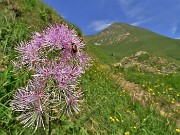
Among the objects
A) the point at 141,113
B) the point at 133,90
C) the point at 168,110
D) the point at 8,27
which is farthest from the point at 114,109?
the point at 133,90

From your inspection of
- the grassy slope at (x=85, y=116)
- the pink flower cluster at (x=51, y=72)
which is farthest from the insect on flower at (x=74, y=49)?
the grassy slope at (x=85, y=116)

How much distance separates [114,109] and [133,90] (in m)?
7.84

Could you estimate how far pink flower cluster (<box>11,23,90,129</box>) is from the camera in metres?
2.92

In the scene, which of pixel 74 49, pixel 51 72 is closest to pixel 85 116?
pixel 74 49

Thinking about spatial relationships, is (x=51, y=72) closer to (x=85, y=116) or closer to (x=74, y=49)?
(x=74, y=49)

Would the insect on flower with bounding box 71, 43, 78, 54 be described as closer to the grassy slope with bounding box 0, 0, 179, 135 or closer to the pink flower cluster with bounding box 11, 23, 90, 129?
the pink flower cluster with bounding box 11, 23, 90, 129

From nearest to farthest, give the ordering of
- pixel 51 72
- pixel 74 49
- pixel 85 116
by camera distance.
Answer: pixel 51 72
pixel 74 49
pixel 85 116

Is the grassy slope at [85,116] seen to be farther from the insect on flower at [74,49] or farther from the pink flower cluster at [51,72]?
the insect on flower at [74,49]

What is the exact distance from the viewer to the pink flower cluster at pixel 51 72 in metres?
2.92

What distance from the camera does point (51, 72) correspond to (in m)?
2.91

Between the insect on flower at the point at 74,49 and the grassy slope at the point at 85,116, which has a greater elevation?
the insect on flower at the point at 74,49

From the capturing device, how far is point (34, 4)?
16.1 m

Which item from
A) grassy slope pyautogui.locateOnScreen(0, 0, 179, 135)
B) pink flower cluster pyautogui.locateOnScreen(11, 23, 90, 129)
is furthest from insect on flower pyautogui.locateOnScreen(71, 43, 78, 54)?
grassy slope pyautogui.locateOnScreen(0, 0, 179, 135)

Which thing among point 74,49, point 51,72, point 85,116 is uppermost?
point 74,49
